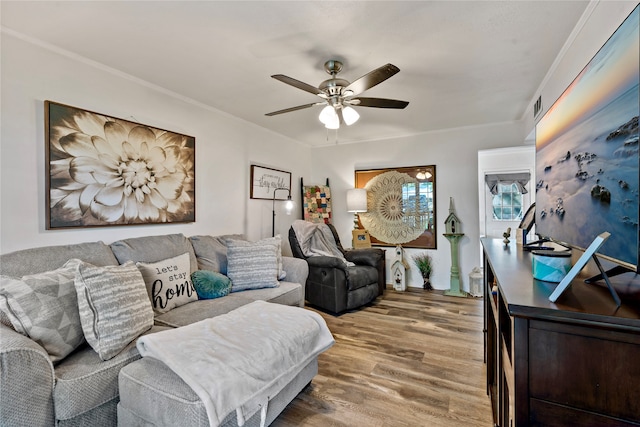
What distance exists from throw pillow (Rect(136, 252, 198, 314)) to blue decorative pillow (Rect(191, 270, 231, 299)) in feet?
0.17

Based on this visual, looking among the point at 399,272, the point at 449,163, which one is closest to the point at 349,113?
the point at 449,163

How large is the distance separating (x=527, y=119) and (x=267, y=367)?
3.77m

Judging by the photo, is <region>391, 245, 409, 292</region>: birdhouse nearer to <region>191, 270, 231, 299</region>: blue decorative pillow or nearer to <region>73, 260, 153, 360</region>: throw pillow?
<region>191, 270, 231, 299</region>: blue decorative pillow

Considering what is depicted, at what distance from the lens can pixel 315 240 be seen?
155 inches

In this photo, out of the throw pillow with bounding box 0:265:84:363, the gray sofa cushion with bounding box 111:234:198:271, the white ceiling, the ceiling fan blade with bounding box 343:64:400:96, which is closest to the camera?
the throw pillow with bounding box 0:265:84:363

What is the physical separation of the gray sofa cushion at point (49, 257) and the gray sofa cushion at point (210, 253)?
2.33 ft

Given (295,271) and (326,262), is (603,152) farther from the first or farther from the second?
(326,262)

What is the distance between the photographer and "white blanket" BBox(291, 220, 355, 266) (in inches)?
146

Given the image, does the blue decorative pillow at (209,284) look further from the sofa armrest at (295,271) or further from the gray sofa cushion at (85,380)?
the gray sofa cushion at (85,380)

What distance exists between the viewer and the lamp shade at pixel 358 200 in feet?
Answer: 14.7

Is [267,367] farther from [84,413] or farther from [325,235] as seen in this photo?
[325,235]

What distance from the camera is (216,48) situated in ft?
6.79

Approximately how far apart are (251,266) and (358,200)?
222cm

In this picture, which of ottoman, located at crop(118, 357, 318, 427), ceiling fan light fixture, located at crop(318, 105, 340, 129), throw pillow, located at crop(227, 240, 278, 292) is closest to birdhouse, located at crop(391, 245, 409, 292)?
throw pillow, located at crop(227, 240, 278, 292)
